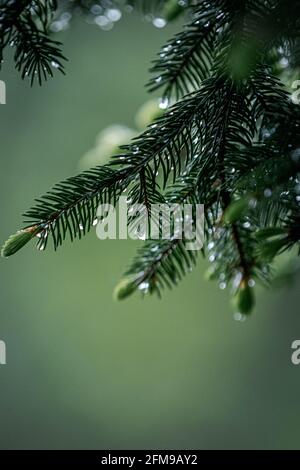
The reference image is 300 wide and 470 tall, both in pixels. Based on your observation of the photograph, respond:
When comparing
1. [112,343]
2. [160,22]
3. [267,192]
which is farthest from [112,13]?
[112,343]

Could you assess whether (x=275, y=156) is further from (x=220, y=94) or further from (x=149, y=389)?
(x=149, y=389)

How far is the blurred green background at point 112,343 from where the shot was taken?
5.83 meters

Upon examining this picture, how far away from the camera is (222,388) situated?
613 centimetres

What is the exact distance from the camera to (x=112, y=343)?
6.17 metres

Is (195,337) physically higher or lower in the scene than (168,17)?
lower

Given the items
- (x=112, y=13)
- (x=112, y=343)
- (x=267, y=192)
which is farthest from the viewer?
(x=112, y=343)

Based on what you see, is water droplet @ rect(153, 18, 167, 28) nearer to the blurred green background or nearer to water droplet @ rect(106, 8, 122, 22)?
water droplet @ rect(106, 8, 122, 22)

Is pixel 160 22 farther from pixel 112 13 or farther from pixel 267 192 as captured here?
pixel 267 192

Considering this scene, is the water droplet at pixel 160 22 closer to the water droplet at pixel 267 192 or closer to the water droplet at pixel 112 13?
the water droplet at pixel 112 13
